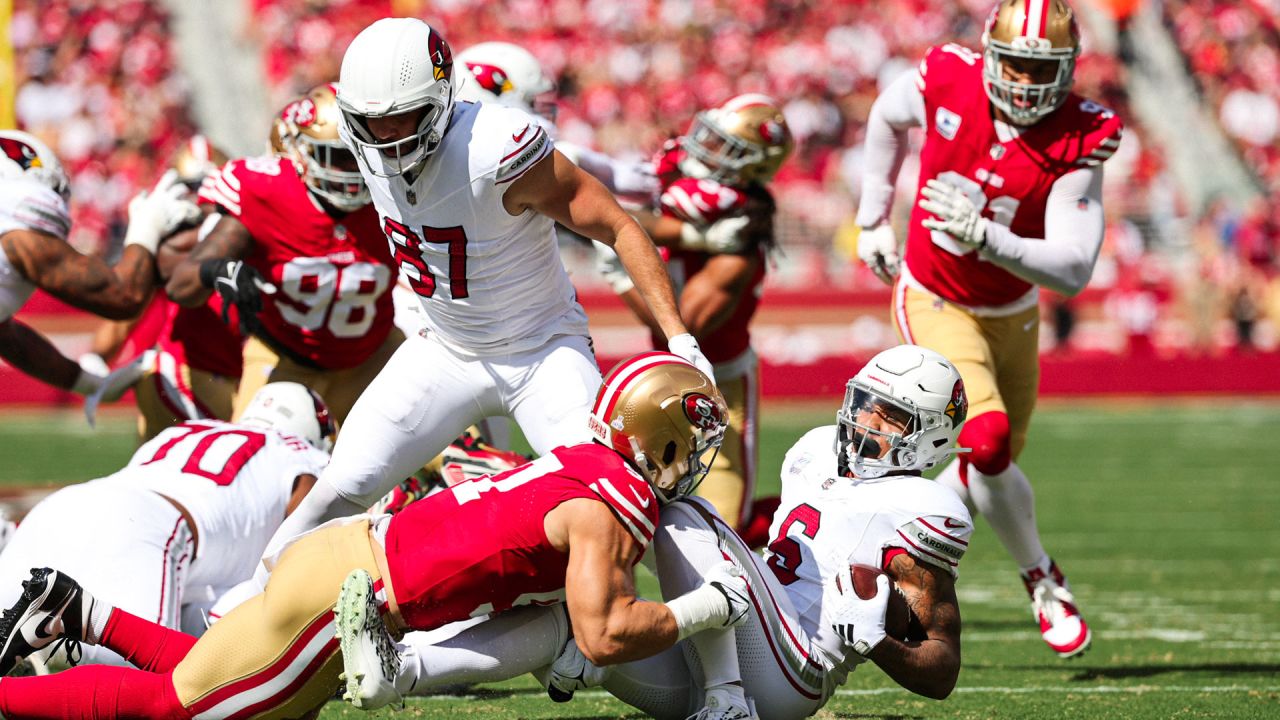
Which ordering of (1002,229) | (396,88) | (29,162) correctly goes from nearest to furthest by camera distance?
(396,88) → (1002,229) → (29,162)

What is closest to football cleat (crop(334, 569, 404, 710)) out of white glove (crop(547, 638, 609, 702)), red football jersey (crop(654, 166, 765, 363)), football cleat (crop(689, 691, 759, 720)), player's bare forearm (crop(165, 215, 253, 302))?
white glove (crop(547, 638, 609, 702))

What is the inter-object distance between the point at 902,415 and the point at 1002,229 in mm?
1252

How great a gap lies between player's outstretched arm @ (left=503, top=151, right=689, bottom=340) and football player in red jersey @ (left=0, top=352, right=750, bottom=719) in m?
0.63

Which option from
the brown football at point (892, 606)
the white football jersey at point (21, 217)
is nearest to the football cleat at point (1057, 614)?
the brown football at point (892, 606)

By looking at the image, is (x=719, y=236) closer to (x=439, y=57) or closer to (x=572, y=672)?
(x=439, y=57)

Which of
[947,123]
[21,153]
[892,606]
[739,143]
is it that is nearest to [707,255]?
[739,143]

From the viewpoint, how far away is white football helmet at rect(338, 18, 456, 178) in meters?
4.13

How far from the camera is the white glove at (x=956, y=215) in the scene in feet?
16.6

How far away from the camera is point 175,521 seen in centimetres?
443

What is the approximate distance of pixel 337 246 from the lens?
Answer: 592 cm

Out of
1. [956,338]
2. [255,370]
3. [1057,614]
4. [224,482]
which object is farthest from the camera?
[255,370]

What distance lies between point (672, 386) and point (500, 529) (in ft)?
1.68

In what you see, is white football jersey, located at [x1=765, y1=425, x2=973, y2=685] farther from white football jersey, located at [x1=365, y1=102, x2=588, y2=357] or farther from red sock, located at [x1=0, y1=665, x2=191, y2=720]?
red sock, located at [x1=0, y1=665, x2=191, y2=720]

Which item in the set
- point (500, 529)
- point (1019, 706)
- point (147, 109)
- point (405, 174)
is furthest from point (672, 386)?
point (147, 109)
